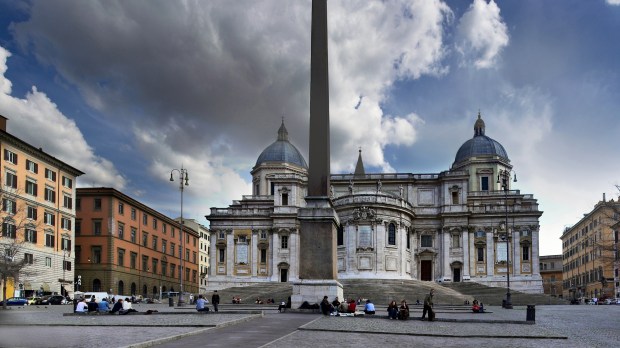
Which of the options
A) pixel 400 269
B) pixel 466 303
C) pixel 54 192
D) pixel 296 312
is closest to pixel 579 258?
pixel 400 269

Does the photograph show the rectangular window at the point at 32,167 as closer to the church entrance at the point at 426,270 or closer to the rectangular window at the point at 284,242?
the rectangular window at the point at 284,242

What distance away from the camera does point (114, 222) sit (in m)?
75.3

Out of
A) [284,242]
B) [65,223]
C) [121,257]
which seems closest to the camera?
[65,223]

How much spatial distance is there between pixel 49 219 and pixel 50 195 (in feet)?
7.66

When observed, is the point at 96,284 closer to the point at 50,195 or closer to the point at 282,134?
the point at 50,195

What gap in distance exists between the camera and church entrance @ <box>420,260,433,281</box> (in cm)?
7975

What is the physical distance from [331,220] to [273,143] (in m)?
64.8

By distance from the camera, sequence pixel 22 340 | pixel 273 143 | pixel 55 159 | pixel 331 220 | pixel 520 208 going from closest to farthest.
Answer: pixel 22 340, pixel 331 220, pixel 55 159, pixel 520 208, pixel 273 143

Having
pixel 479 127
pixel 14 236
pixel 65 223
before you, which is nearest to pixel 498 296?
pixel 479 127

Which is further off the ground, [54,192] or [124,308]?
[54,192]

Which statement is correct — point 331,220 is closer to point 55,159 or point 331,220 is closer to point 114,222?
point 55,159

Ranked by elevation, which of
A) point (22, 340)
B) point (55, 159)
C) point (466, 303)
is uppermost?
point (55, 159)

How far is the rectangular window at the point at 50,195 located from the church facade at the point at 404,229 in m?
21.5

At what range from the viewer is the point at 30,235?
200 ft
